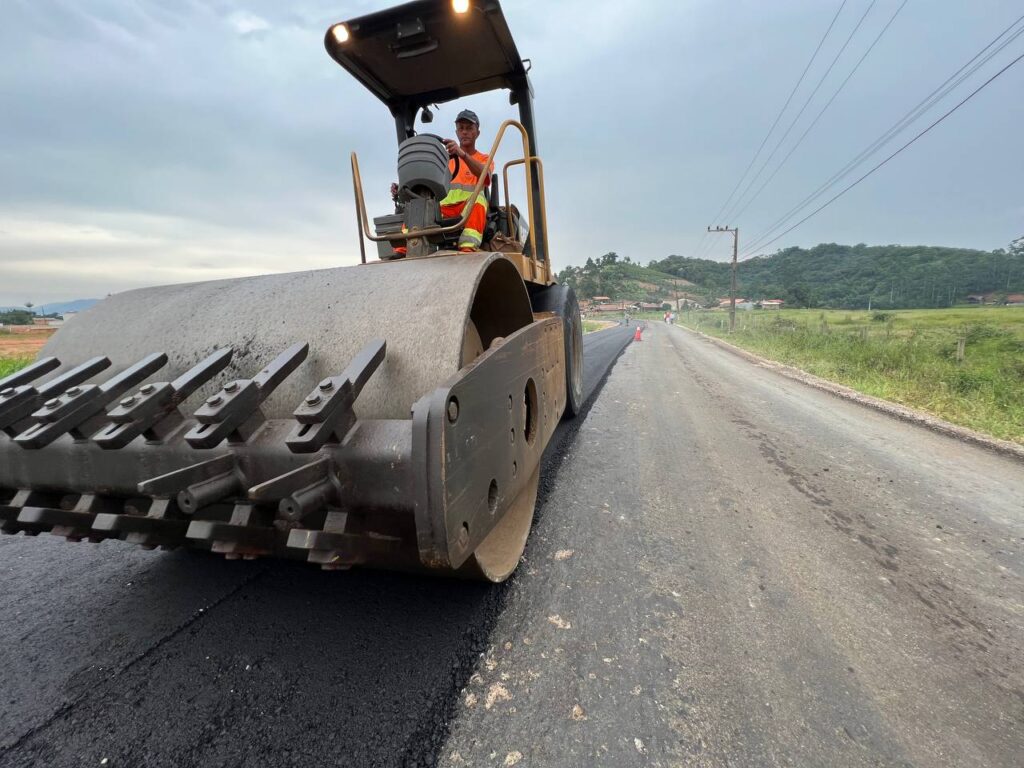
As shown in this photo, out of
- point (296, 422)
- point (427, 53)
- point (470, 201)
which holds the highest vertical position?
point (427, 53)

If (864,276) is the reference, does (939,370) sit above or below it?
below

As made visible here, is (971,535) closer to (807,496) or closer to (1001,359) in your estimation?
(807,496)

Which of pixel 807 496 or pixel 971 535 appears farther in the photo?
pixel 807 496

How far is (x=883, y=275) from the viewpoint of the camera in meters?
73.4

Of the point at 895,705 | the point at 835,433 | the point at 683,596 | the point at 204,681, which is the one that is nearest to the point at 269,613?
the point at 204,681

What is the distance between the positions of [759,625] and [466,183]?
122 inches

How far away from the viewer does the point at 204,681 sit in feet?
4.94

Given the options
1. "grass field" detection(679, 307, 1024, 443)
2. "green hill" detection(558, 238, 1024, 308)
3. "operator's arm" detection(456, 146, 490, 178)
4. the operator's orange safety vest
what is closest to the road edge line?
"grass field" detection(679, 307, 1024, 443)

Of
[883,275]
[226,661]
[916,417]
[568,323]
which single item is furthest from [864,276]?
[226,661]

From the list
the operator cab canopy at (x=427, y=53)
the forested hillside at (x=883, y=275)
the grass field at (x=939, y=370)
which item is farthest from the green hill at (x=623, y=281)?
the operator cab canopy at (x=427, y=53)

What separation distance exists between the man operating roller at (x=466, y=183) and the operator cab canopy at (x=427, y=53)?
37 centimetres

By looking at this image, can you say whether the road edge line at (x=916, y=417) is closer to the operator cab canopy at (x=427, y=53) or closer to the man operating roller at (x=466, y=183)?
the man operating roller at (x=466, y=183)

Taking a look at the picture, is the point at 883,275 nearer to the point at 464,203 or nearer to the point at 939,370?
the point at 939,370

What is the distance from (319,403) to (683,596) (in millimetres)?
1664
